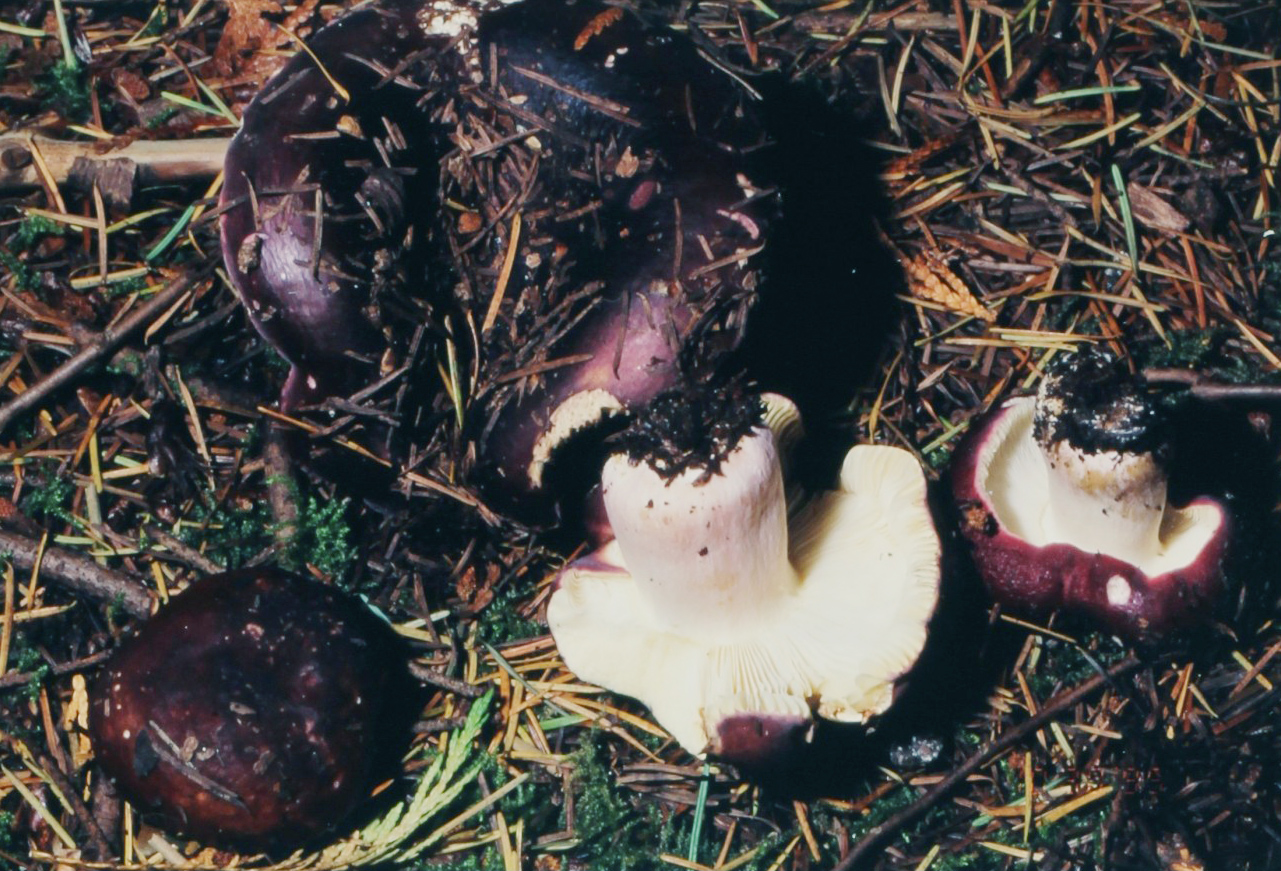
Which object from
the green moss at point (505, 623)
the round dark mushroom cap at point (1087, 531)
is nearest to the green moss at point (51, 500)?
the green moss at point (505, 623)

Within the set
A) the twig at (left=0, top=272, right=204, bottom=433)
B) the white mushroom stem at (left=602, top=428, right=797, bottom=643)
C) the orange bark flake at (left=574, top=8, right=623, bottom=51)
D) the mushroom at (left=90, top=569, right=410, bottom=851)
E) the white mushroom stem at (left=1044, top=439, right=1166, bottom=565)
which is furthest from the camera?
the twig at (left=0, top=272, right=204, bottom=433)

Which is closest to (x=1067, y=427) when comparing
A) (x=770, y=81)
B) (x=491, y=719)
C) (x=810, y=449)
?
(x=810, y=449)

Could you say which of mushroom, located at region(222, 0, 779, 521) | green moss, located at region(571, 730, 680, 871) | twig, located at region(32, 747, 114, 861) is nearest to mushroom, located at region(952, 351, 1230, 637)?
mushroom, located at region(222, 0, 779, 521)

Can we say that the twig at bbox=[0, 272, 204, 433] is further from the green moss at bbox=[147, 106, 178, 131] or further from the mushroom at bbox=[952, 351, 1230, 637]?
the mushroom at bbox=[952, 351, 1230, 637]

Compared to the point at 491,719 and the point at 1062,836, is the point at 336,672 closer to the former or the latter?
the point at 491,719

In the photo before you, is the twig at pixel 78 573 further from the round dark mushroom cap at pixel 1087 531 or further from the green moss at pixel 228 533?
the round dark mushroom cap at pixel 1087 531

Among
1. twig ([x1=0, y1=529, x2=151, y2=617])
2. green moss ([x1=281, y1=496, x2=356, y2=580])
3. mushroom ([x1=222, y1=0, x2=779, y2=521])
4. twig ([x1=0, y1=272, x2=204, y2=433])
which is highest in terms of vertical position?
mushroom ([x1=222, y1=0, x2=779, y2=521])

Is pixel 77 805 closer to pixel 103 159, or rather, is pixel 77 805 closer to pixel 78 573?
pixel 78 573
